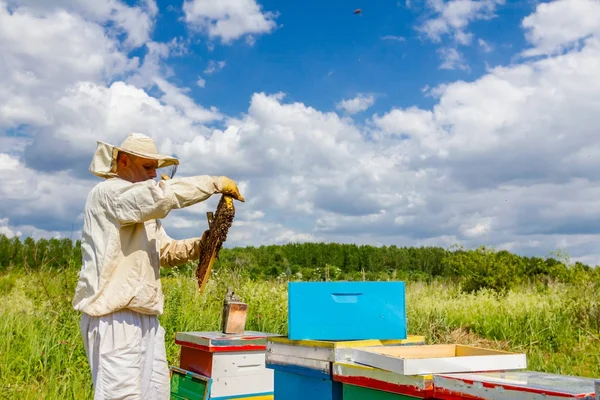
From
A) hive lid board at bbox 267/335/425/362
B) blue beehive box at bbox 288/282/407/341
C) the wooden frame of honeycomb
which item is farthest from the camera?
Result: the wooden frame of honeycomb

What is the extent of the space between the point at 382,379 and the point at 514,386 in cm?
67

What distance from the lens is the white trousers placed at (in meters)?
3.25

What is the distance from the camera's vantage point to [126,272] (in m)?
3.31

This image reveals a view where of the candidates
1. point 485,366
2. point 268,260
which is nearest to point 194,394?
point 485,366

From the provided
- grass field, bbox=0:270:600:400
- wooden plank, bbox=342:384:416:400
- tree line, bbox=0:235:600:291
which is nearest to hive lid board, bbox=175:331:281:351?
wooden plank, bbox=342:384:416:400

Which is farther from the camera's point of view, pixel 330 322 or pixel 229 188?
pixel 229 188

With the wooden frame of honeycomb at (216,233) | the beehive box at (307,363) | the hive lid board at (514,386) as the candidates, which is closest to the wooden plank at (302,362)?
the beehive box at (307,363)

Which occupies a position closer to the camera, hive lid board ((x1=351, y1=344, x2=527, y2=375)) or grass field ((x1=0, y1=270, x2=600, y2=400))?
hive lid board ((x1=351, y1=344, x2=527, y2=375))

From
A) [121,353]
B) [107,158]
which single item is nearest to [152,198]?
[107,158]

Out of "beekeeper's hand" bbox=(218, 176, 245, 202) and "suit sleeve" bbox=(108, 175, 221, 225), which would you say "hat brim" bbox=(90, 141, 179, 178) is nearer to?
"suit sleeve" bbox=(108, 175, 221, 225)

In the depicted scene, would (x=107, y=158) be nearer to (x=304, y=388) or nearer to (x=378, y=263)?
(x=304, y=388)

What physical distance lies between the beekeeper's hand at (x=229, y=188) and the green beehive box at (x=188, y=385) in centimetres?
148

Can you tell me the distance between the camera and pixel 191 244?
3.91 m

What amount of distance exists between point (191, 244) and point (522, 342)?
5.64m
